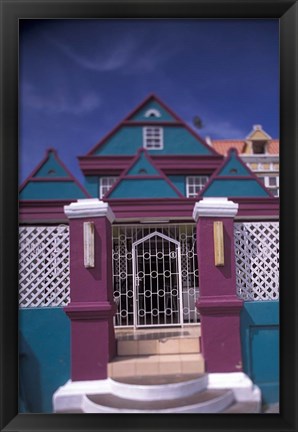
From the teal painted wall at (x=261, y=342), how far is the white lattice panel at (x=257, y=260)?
0.14m

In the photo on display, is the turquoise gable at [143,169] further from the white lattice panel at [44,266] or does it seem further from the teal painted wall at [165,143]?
the white lattice panel at [44,266]

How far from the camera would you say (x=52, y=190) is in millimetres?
6223

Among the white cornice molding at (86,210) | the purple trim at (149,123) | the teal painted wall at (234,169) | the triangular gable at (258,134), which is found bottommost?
the white cornice molding at (86,210)

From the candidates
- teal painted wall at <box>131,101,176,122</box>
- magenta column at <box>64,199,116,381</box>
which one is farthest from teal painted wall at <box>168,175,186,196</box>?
magenta column at <box>64,199,116,381</box>

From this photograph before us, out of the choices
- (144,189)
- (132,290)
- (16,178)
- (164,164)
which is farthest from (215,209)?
(164,164)

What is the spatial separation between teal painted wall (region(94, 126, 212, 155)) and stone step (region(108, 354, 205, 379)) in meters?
4.09

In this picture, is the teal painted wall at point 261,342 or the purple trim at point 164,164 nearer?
the teal painted wall at point 261,342

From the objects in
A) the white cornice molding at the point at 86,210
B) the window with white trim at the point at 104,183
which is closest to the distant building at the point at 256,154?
the window with white trim at the point at 104,183

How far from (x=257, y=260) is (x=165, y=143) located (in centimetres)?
360

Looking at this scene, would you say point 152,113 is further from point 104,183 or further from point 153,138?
point 104,183

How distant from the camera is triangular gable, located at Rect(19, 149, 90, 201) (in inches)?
228

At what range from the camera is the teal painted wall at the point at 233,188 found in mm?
6723
